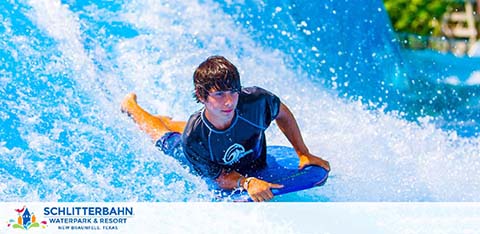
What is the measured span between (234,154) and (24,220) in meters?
0.97

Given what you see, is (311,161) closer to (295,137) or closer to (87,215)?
(295,137)

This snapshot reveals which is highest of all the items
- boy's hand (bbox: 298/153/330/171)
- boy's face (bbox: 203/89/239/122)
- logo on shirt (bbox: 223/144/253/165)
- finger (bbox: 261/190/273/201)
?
boy's face (bbox: 203/89/239/122)

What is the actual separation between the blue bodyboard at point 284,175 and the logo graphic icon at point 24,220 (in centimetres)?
82

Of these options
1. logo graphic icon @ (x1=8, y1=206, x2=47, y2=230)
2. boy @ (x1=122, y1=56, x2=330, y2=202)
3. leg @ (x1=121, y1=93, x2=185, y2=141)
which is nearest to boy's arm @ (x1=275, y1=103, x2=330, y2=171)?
boy @ (x1=122, y1=56, x2=330, y2=202)

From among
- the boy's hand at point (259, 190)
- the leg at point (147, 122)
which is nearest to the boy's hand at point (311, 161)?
the boy's hand at point (259, 190)

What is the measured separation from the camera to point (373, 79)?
3469 mm

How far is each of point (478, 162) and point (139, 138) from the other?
1530mm

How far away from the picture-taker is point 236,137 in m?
3.32

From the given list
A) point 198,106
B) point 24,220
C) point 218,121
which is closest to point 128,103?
point 198,106

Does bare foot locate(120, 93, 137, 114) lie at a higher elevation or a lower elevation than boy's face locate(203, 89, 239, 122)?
higher

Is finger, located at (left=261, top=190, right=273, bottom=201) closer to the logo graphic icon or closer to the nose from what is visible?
the nose

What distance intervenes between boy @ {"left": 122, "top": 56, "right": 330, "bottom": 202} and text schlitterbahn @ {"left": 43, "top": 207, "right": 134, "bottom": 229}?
13.9 inches

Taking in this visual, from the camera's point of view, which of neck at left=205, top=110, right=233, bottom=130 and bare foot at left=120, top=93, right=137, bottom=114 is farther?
bare foot at left=120, top=93, right=137, bottom=114

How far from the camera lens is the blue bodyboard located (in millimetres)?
3371
